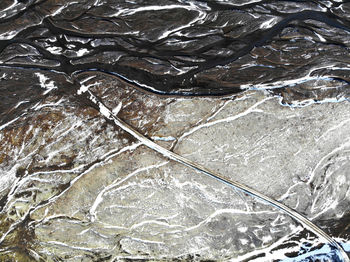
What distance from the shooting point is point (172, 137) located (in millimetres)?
2459

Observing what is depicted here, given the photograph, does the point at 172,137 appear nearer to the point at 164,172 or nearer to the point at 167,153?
the point at 167,153

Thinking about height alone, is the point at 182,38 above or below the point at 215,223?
above

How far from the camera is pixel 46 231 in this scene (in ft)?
8.16

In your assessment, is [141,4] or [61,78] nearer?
[141,4]

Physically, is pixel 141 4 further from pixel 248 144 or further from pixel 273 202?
pixel 273 202

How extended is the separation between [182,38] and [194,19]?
0.52ft

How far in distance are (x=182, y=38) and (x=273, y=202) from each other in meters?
1.44

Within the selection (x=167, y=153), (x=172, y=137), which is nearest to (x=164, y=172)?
(x=167, y=153)

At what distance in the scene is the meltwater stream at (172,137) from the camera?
2.36m

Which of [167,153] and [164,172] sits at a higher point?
[167,153]

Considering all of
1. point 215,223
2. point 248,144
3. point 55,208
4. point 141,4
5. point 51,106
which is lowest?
point 215,223

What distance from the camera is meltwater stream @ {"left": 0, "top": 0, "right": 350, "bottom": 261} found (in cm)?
A: 236

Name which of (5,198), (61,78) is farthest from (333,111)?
(5,198)

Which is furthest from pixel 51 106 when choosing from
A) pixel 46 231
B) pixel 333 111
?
pixel 333 111
